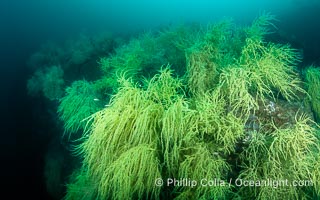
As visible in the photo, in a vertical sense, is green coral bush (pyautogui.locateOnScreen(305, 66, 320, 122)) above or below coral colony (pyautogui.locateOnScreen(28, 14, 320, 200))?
above

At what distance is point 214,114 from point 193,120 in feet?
1.04

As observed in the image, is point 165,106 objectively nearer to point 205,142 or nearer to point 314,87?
point 205,142

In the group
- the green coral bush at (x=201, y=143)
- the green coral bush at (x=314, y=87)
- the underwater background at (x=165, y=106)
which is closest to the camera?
the green coral bush at (x=201, y=143)

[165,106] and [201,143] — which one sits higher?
[165,106]

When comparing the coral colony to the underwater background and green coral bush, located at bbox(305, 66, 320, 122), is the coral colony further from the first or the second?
green coral bush, located at bbox(305, 66, 320, 122)

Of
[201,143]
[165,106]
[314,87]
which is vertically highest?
[314,87]

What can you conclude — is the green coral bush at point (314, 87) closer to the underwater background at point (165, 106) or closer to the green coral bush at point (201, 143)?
the underwater background at point (165, 106)

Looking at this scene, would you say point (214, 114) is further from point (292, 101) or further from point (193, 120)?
point (292, 101)

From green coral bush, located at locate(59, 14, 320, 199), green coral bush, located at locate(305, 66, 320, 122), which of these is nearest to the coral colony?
green coral bush, located at locate(59, 14, 320, 199)

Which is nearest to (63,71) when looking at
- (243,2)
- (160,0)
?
(243,2)

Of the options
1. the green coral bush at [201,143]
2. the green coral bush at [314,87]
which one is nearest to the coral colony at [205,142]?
the green coral bush at [201,143]

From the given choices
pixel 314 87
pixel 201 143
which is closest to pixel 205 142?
pixel 201 143

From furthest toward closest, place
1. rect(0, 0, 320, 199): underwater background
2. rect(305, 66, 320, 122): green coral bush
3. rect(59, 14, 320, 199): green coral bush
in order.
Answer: rect(305, 66, 320, 122): green coral bush < rect(0, 0, 320, 199): underwater background < rect(59, 14, 320, 199): green coral bush

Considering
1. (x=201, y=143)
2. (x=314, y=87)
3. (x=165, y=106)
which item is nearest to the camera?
(x=201, y=143)
